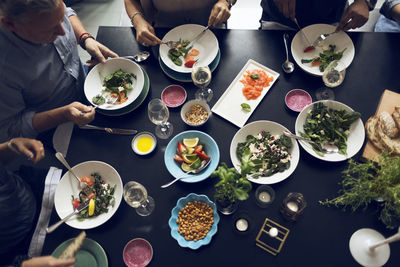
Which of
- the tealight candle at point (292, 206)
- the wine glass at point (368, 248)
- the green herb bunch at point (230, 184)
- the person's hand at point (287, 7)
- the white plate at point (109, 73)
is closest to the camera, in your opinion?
the green herb bunch at point (230, 184)

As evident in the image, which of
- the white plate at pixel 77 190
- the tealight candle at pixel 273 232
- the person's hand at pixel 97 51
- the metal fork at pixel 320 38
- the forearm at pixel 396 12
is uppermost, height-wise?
the forearm at pixel 396 12

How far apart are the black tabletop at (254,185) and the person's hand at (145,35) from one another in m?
0.10

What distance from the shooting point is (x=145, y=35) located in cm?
184

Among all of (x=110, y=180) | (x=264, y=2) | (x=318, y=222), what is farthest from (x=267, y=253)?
(x=264, y=2)

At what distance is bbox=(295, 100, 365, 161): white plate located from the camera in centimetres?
155

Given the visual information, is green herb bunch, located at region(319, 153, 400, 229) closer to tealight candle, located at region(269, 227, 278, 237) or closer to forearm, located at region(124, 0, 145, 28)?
tealight candle, located at region(269, 227, 278, 237)

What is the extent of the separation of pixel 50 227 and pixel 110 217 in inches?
12.9

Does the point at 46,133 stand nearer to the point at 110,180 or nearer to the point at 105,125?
the point at 105,125

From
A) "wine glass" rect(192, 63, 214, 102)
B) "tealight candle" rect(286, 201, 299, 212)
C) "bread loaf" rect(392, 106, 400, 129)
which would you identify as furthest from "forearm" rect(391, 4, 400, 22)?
"tealight candle" rect(286, 201, 299, 212)

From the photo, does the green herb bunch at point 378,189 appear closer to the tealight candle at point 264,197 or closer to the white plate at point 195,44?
the tealight candle at point 264,197

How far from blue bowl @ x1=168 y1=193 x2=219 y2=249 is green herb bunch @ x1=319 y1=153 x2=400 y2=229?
614mm

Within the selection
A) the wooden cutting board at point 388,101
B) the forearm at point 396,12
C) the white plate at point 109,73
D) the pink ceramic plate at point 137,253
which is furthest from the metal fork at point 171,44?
the forearm at point 396,12

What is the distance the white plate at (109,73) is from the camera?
5.86 ft

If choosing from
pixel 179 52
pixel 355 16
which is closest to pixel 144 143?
pixel 179 52
